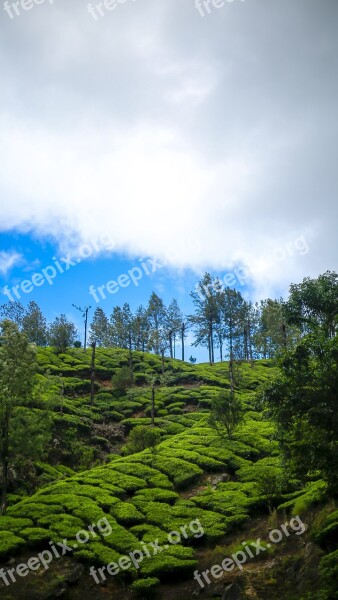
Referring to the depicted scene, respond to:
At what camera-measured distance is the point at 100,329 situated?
403ft

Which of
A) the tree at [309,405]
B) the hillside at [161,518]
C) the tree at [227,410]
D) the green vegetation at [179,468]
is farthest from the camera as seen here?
the tree at [227,410]

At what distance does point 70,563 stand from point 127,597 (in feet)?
11.6

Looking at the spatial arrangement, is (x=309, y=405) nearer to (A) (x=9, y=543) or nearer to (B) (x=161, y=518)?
(B) (x=161, y=518)

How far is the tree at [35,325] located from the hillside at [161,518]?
6281 centimetres

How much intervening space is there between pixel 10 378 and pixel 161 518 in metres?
12.3

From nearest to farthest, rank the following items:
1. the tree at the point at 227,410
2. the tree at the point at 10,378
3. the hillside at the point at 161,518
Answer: the hillside at the point at 161,518
the tree at the point at 10,378
the tree at the point at 227,410

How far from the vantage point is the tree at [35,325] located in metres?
106

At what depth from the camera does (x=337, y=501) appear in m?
19.8

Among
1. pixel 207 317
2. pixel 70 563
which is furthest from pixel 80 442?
pixel 207 317

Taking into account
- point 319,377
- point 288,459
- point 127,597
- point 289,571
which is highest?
point 319,377

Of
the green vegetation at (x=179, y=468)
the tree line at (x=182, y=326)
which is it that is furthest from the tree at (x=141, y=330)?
the green vegetation at (x=179, y=468)

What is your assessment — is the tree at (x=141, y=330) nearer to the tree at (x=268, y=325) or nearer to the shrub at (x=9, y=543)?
the tree at (x=268, y=325)

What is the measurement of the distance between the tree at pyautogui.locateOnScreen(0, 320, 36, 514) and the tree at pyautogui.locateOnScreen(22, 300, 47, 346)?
74672mm

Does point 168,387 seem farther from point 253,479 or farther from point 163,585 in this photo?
point 163,585
